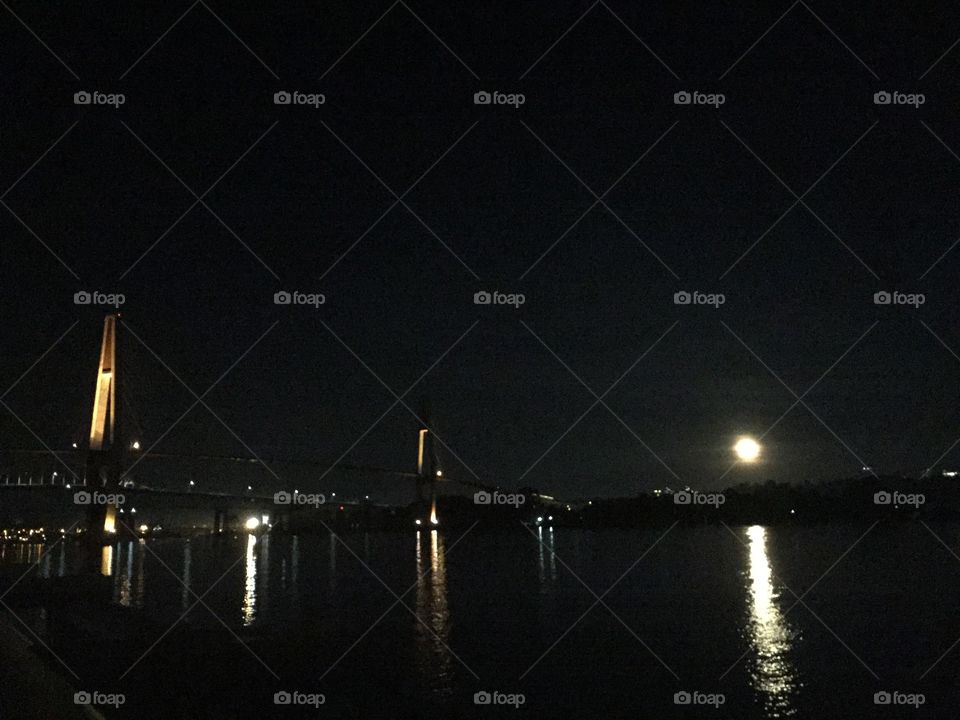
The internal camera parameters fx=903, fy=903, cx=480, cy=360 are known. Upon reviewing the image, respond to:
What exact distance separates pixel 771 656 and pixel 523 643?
6241mm

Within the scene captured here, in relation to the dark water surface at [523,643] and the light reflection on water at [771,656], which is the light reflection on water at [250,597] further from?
the light reflection on water at [771,656]

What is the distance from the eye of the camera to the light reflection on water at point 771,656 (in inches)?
678

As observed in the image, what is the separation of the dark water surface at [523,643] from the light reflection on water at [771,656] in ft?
0.26

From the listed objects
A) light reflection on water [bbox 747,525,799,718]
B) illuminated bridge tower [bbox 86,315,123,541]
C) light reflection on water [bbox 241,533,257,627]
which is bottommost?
light reflection on water [bbox 747,525,799,718]

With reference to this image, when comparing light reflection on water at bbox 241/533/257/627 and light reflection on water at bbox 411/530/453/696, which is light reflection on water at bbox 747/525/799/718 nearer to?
light reflection on water at bbox 411/530/453/696

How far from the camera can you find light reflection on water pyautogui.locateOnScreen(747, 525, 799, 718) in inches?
678

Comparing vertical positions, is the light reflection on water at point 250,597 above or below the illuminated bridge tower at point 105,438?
below

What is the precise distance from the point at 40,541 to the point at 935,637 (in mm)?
88077

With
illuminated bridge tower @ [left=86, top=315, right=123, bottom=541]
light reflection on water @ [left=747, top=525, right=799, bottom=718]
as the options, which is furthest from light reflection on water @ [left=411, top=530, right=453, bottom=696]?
illuminated bridge tower @ [left=86, top=315, right=123, bottom=541]

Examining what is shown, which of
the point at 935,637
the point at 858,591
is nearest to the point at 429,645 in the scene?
the point at 935,637

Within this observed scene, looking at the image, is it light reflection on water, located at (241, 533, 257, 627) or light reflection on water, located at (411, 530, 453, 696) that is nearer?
light reflection on water, located at (411, 530, 453, 696)

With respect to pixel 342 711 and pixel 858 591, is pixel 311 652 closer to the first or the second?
pixel 342 711

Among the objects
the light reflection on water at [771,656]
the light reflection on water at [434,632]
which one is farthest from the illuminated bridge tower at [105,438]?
the light reflection on water at [771,656]

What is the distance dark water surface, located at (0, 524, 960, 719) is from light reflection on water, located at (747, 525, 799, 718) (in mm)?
79
